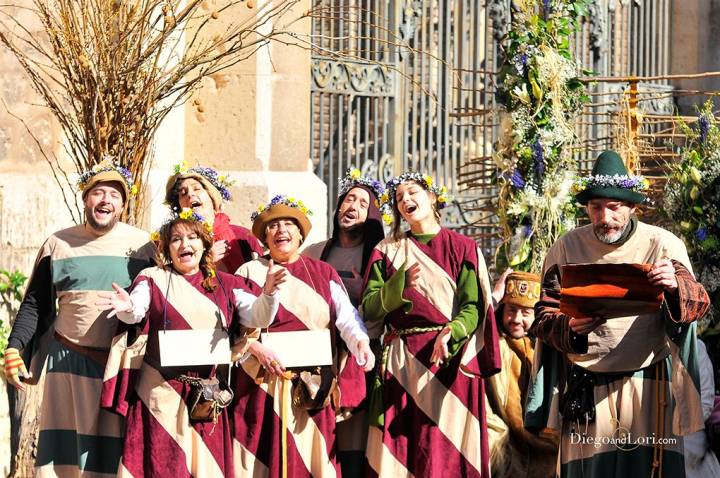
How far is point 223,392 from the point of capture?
6.39 meters

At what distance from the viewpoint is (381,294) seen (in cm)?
671

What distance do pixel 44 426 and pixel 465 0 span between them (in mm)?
6522

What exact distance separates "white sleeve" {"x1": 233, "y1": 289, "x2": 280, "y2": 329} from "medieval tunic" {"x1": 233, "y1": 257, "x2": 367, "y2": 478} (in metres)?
0.19

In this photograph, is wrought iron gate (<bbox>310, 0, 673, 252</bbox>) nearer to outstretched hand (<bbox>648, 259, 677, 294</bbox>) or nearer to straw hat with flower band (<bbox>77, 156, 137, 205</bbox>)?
straw hat with flower band (<bbox>77, 156, 137, 205</bbox>)

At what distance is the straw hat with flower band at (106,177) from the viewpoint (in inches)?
264

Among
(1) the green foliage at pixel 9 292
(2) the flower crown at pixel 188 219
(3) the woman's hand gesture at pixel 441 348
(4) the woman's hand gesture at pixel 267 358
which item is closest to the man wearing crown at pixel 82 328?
(2) the flower crown at pixel 188 219

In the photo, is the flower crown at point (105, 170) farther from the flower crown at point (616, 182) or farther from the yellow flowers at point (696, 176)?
the yellow flowers at point (696, 176)

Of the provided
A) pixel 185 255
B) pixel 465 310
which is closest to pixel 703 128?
pixel 465 310

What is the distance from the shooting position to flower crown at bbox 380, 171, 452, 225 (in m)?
6.96

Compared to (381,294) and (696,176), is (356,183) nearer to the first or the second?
(381,294)

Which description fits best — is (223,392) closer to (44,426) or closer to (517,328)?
(44,426)

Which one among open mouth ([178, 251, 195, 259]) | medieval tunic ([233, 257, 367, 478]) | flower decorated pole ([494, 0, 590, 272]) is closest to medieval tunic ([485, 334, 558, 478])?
flower decorated pole ([494, 0, 590, 272])

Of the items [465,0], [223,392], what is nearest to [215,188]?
[223,392]

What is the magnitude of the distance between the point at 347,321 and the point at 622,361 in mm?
1358
